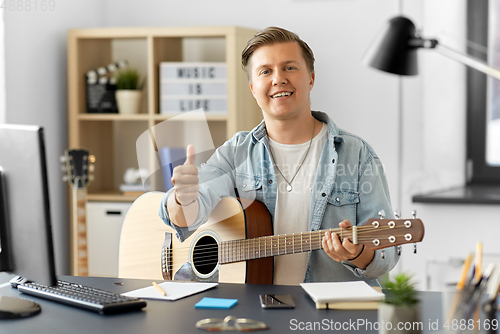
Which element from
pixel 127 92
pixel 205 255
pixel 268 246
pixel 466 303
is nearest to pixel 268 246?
pixel 268 246

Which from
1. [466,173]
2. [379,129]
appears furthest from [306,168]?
[466,173]

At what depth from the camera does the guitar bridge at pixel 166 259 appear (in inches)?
64.9

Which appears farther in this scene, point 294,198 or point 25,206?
point 294,198

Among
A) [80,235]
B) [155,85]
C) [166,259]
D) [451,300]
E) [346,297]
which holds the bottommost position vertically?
[80,235]

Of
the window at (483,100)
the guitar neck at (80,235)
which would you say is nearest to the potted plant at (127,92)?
the guitar neck at (80,235)

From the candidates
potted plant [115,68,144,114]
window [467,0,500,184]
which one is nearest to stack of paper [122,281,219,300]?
potted plant [115,68,144,114]

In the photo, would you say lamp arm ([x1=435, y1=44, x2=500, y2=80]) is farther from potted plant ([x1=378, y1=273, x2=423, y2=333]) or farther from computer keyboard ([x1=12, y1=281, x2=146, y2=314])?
computer keyboard ([x1=12, y1=281, x2=146, y2=314])

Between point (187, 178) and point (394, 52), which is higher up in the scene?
point (394, 52)

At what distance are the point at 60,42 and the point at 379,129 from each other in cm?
173

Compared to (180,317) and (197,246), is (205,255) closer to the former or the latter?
(197,246)

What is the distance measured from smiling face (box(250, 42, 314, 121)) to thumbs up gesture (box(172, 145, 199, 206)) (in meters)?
0.31

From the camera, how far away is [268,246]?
1.48 meters

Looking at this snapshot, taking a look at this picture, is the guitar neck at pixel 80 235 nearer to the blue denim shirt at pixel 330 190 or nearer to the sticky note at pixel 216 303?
the blue denim shirt at pixel 330 190

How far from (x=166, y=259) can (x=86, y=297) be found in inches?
23.4
